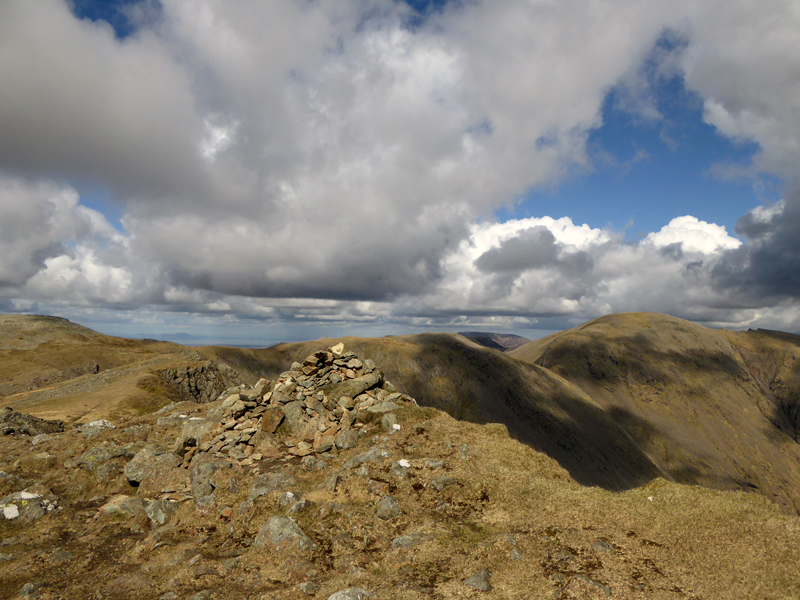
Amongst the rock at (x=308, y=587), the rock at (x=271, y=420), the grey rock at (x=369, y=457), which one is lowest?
the rock at (x=308, y=587)

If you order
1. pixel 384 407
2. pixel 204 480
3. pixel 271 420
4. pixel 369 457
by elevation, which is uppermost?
pixel 384 407

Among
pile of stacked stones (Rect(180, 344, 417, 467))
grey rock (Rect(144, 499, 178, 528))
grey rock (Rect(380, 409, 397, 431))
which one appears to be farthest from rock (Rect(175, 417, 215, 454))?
grey rock (Rect(380, 409, 397, 431))

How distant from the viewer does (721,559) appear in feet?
41.5

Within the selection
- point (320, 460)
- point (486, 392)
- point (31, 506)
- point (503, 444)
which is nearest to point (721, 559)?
point (503, 444)

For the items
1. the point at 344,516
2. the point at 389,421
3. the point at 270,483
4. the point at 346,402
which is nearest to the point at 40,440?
the point at 270,483

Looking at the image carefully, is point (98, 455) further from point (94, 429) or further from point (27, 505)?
point (94, 429)

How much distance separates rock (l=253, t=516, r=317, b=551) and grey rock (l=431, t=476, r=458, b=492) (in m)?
6.57

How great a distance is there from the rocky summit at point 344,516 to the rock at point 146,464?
0.32ft

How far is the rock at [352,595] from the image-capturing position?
11.6 meters

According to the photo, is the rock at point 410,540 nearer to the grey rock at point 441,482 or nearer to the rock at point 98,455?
the grey rock at point 441,482

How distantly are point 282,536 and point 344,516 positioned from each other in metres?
2.65

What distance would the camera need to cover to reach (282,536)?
50.9 feet

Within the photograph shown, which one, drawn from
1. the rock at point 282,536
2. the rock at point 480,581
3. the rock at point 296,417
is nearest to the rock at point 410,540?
the rock at point 480,581

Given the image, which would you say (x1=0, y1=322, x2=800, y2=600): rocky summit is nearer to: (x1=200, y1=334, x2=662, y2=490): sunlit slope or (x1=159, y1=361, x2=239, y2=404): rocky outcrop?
(x1=159, y1=361, x2=239, y2=404): rocky outcrop
